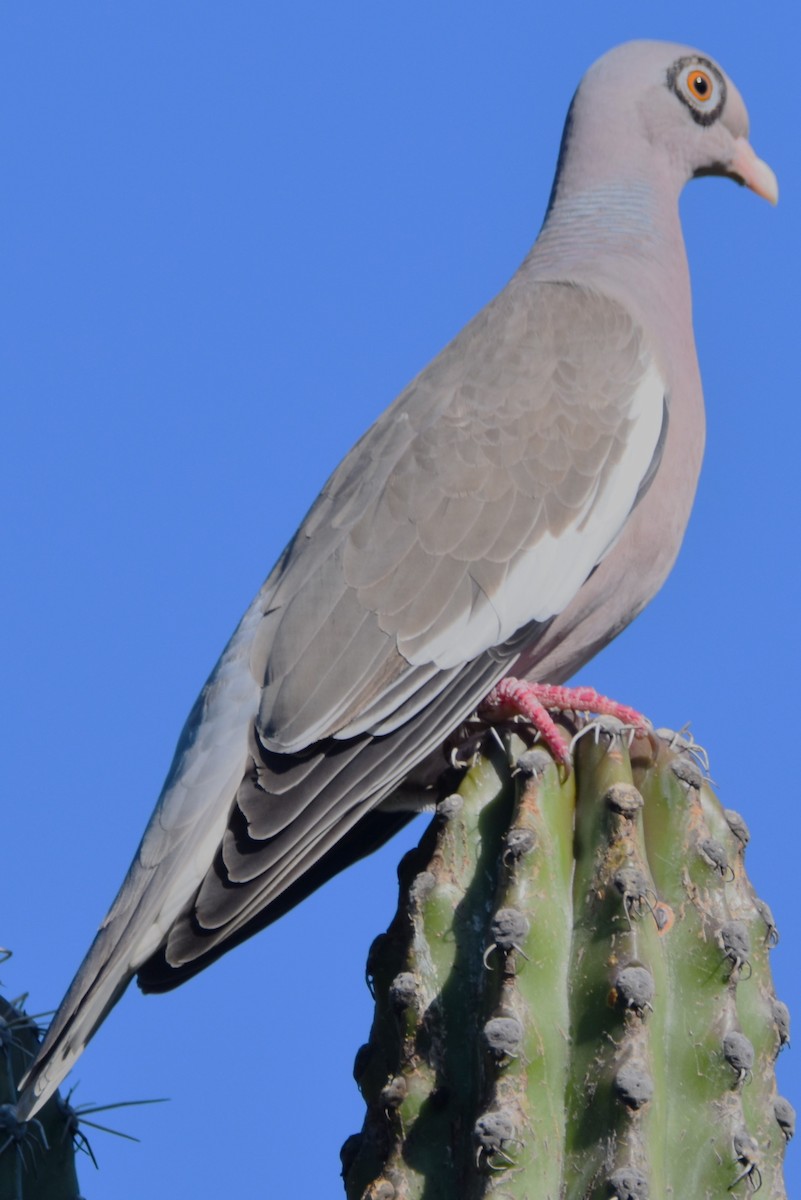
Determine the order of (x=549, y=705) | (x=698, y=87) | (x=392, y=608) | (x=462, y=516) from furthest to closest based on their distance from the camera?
(x=698, y=87) < (x=462, y=516) < (x=392, y=608) < (x=549, y=705)

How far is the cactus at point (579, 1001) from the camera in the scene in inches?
94.0

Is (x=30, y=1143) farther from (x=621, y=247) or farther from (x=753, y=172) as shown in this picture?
Result: (x=753, y=172)

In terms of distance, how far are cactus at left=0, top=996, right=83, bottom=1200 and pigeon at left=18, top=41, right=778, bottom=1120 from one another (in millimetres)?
48

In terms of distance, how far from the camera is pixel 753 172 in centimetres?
504

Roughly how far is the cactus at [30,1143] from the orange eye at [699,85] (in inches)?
130

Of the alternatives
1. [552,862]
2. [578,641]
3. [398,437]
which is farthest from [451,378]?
[552,862]

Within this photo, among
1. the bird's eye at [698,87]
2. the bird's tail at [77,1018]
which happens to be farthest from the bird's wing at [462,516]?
the bird's eye at [698,87]

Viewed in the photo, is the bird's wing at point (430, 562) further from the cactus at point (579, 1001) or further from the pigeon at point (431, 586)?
the cactus at point (579, 1001)

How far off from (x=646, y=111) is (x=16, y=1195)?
3461mm

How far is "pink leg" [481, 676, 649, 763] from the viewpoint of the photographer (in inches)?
120

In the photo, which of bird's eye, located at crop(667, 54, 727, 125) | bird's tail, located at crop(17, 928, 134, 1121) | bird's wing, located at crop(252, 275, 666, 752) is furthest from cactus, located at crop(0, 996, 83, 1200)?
bird's eye, located at crop(667, 54, 727, 125)

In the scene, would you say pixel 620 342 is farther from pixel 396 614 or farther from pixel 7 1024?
pixel 7 1024

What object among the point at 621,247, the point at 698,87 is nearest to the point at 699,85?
the point at 698,87

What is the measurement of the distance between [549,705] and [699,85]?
245 cm
